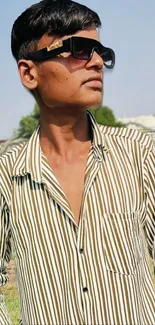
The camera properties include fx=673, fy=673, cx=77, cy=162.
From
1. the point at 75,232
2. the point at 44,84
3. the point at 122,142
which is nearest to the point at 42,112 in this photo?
the point at 44,84

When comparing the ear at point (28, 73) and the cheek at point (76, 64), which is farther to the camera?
the ear at point (28, 73)

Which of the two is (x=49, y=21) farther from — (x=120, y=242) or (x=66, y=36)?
(x=120, y=242)

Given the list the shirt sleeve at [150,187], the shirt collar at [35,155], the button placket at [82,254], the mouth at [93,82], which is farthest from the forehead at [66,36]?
the button placket at [82,254]

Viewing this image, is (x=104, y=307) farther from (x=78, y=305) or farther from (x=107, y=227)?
(x=107, y=227)

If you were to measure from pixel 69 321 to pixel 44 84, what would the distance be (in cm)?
87

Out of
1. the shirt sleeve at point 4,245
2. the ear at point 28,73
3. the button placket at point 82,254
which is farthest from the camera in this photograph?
the ear at point 28,73

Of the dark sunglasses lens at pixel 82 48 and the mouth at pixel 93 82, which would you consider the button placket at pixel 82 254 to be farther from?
the dark sunglasses lens at pixel 82 48

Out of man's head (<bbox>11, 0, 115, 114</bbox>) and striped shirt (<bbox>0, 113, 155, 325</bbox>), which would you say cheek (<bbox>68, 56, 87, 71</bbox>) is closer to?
man's head (<bbox>11, 0, 115, 114</bbox>)

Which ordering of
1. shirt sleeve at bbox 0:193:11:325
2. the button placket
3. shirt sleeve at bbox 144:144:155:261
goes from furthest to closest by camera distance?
shirt sleeve at bbox 0:193:11:325 < shirt sleeve at bbox 144:144:155:261 < the button placket

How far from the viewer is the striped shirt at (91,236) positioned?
2270mm

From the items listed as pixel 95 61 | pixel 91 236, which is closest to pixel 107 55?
pixel 95 61

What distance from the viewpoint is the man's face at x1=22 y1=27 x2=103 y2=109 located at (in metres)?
2.39

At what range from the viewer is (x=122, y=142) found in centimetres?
243

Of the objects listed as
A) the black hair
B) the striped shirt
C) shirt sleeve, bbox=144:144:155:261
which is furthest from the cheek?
shirt sleeve, bbox=144:144:155:261
